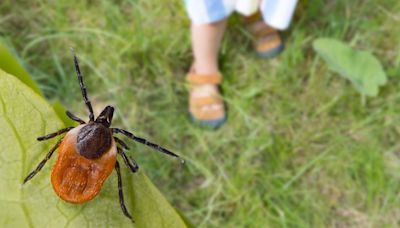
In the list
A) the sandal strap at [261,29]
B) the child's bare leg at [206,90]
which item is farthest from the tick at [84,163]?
the sandal strap at [261,29]

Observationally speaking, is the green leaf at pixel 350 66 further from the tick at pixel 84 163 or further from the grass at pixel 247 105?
the tick at pixel 84 163

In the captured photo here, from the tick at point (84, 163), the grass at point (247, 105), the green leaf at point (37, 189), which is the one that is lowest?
the grass at point (247, 105)

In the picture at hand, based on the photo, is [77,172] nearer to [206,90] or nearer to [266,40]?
[206,90]

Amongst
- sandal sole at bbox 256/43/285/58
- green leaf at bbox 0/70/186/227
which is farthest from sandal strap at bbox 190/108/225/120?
green leaf at bbox 0/70/186/227

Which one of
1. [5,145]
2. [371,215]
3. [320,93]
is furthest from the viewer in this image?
[320,93]

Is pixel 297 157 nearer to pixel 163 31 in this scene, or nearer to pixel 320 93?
pixel 320 93

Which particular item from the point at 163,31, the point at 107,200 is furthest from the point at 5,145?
the point at 163,31

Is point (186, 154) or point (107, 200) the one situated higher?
point (107, 200)
